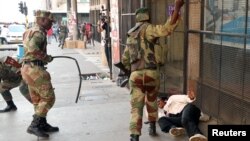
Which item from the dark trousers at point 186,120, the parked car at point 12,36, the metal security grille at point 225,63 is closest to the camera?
the metal security grille at point 225,63

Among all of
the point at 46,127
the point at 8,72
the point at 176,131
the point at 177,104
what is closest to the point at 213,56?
the point at 177,104

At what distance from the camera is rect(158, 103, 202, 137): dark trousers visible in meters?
4.68

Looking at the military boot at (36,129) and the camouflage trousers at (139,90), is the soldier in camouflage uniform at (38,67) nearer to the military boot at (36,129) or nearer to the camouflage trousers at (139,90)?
the military boot at (36,129)

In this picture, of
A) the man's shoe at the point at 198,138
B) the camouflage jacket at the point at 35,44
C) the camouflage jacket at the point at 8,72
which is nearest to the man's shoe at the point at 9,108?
the camouflage jacket at the point at 8,72

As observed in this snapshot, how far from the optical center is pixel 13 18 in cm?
6844

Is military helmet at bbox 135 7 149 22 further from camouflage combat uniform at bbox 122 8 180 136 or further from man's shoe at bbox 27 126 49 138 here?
man's shoe at bbox 27 126 49 138

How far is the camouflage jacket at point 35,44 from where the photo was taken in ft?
16.4

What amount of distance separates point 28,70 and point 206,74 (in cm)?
260

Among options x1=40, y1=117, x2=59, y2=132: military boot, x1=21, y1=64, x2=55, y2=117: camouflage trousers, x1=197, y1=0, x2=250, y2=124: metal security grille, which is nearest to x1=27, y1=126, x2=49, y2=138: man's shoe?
x1=40, y1=117, x2=59, y2=132: military boot

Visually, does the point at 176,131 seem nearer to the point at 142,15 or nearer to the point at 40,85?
the point at 142,15

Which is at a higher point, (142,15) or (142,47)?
(142,15)

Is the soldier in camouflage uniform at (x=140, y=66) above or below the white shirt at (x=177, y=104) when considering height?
above

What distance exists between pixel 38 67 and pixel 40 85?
0.84 feet

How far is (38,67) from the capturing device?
5.09m
